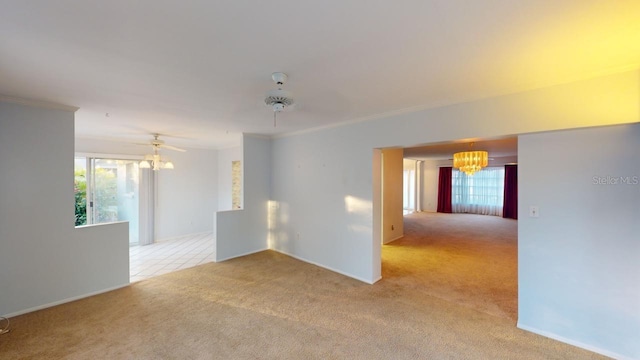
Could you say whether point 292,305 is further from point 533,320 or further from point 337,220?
point 533,320

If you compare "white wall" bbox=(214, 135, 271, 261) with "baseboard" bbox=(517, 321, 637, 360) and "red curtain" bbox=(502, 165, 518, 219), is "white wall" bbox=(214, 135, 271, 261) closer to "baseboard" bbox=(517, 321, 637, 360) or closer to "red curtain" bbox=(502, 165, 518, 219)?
"baseboard" bbox=(517, 321, 637, 360)

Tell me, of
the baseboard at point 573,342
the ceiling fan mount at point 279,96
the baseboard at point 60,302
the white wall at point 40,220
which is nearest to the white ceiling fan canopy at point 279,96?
the ceiling fan mount at point 279,96

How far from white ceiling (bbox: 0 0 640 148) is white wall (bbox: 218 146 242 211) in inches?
158

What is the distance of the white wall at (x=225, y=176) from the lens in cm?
688

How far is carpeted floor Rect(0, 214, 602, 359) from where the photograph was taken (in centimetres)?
219

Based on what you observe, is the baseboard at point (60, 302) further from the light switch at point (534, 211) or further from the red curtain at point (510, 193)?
the red curtain at point (510, 193)

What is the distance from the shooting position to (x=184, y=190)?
21.5ft

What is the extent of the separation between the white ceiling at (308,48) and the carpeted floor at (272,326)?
244 cm

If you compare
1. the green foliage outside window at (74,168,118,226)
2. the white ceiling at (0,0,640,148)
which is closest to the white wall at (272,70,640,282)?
the white ceiling at (0,0,640,148)

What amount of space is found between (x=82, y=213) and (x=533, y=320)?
759cm

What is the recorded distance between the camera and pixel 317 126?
13.9 ft

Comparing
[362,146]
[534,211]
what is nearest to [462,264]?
[534,211]

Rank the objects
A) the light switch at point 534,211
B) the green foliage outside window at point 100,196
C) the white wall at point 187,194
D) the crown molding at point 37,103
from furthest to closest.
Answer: the white wall at point 187,194
the green foliage outside window at point 100,196
the crown molding at point 37,103
the light switch at point 534,211

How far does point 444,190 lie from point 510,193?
90.4 inches
